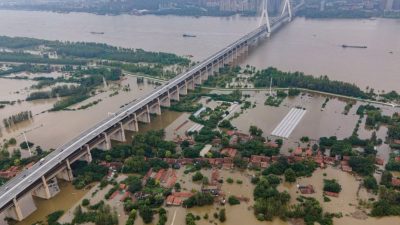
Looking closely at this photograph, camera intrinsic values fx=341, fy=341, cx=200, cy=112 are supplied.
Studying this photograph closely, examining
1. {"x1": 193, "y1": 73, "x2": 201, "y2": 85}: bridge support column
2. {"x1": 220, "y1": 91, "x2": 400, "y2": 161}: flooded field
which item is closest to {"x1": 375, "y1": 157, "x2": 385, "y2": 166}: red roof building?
{"x1": 220, "y1": 91, "x2": 400, "y2": 161}: flooded field

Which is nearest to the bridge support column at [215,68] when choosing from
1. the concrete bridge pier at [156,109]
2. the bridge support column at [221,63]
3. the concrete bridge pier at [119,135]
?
the bridge support column at [221,63]

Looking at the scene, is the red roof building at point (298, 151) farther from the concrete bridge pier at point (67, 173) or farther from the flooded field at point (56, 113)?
the flooded field at point (56, 113)

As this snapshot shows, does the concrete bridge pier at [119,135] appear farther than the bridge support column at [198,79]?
No

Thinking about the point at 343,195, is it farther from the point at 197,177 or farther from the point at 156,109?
the point at 156,109

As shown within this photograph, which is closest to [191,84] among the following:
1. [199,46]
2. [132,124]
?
[132,124]

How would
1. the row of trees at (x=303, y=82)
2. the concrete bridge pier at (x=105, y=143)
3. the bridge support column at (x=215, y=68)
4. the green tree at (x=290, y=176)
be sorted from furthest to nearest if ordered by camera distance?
the bridge support column at (x=215, y=68) < the row of trees at (x=303, y=82) < the concrete bridge pier at (x=105, y=143) < the green tree at (x=290, y=176)

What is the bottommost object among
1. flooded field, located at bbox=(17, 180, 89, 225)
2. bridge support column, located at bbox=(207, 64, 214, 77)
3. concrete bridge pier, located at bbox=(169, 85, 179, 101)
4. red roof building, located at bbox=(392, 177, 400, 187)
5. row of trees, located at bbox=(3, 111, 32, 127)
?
flooded field, located at bbox=(17, 180, 89, 225)

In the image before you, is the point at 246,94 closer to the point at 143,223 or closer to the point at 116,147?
the point at 116,147

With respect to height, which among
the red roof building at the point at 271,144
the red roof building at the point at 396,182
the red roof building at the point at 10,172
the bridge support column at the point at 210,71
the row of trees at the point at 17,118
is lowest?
the red roof building at the point at 396,182

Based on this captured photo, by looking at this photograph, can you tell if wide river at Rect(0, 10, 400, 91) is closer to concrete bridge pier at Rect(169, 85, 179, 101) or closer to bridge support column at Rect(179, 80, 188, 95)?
bridge support column at Rect(179, 80, 188, 95)

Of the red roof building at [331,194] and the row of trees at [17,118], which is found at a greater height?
the row of trees at [17,118]

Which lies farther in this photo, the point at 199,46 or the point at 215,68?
the point at 199,46
